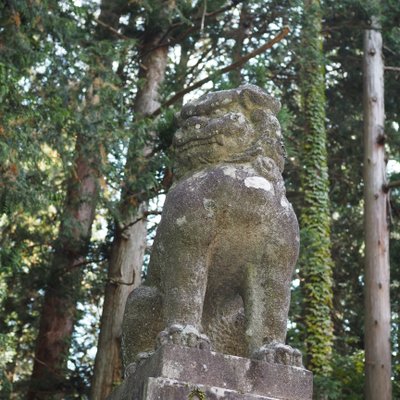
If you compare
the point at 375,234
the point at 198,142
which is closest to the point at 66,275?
the point at 375,234

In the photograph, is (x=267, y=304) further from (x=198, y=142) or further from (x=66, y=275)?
(x=66, y=275)

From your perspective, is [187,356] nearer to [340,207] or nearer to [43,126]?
[43,126]

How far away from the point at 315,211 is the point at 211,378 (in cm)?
771

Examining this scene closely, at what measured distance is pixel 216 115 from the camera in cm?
394

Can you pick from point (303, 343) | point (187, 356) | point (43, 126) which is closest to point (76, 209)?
point (43, 126)

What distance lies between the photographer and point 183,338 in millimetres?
3234

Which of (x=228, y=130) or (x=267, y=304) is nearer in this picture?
(x=267, y=304)

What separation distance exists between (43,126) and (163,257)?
16.6ft

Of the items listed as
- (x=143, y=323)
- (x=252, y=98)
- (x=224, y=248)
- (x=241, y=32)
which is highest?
(x=241, y=32)

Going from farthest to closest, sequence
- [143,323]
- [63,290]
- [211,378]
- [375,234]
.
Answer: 1. [375,234]
2. [63,290]
3. [143,323]
4. [211,378]

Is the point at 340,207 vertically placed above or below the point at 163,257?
above

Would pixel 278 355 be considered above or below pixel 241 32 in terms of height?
below

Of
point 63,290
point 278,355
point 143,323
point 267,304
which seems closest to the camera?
point 278,355

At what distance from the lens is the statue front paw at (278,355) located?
11.0ft
